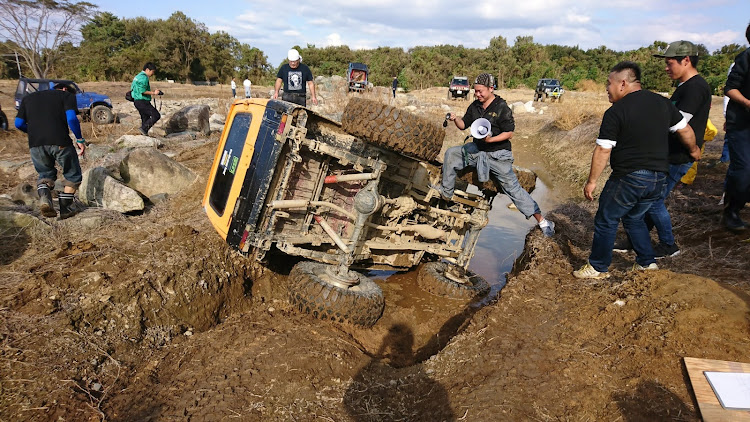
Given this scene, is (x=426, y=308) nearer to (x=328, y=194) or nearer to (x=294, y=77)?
(x=328, y=194)

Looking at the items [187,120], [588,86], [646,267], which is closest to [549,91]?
[588,86]

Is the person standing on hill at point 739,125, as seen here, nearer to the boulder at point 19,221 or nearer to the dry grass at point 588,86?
the boulder at point 19,221

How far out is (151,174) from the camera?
21.2 feet

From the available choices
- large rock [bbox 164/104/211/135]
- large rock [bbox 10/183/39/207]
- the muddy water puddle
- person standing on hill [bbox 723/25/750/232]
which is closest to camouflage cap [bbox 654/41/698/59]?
person standing on hill [bbox 723/25/750/232]

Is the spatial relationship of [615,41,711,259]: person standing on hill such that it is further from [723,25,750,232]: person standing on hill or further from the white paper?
the white paper

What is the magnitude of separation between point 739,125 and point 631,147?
1.94 metres

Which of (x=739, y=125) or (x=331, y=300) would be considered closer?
(x=331, y=300)

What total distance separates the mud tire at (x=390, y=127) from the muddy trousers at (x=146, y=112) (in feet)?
25.6

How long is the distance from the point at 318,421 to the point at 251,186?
2.06m

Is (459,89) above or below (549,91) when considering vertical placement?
Result: below

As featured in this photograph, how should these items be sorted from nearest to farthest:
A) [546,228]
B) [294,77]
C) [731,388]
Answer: [731,388]
[546,228]
[294,77]

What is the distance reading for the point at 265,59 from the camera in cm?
4428

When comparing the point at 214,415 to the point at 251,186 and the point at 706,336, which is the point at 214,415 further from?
the point at 706,336

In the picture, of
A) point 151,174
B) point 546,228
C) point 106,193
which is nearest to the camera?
point 546,228
